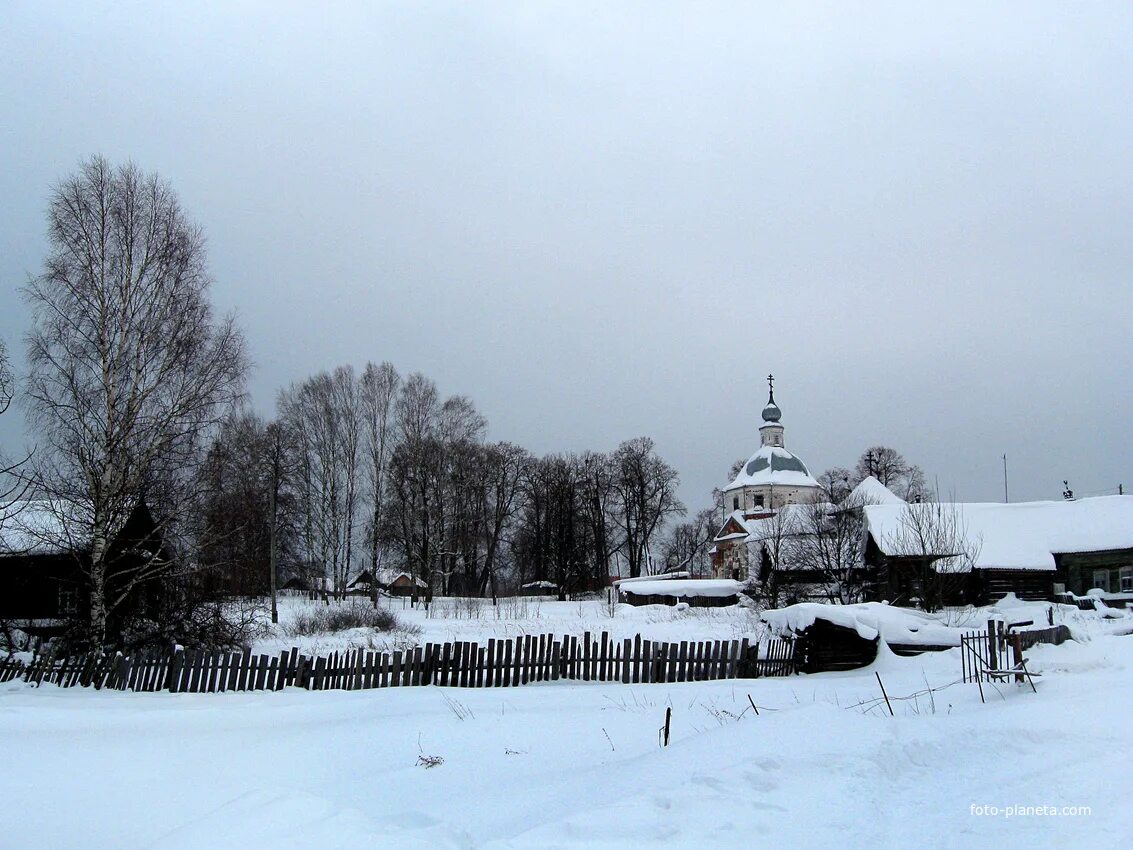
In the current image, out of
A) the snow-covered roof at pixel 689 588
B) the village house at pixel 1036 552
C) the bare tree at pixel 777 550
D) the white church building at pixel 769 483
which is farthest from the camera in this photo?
the white church building at pixel 769 483

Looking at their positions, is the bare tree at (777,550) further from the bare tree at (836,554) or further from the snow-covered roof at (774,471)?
the snow-covered roof at (774,471)

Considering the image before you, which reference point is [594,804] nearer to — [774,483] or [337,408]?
[337,408]

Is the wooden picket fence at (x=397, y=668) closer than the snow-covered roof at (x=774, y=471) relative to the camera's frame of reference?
Yes

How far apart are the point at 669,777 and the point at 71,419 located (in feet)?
49.7

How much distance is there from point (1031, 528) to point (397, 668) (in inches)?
1293

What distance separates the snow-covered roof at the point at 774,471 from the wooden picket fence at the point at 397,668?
5618cm

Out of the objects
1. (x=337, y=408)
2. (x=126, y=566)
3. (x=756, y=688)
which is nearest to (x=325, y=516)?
(x=337, y=408)

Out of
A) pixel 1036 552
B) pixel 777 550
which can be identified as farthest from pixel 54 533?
pixel 1036 552

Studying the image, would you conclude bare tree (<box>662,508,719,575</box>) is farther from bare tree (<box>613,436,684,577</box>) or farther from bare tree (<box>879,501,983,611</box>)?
bare tree (<box>879,501,983,611</box>)

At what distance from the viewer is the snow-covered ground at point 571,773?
5184 mm

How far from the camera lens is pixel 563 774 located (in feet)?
24.1

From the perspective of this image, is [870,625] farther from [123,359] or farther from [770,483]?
[770,483]

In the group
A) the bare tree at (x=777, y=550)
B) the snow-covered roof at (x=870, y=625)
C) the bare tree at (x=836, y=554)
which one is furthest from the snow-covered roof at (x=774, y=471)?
the snow-covered roof at (x=870, y=625)

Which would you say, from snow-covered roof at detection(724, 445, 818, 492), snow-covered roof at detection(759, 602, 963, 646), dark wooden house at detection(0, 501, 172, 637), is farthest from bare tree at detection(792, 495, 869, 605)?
snow-covered roof at detection(724, 445, 818, 492)
